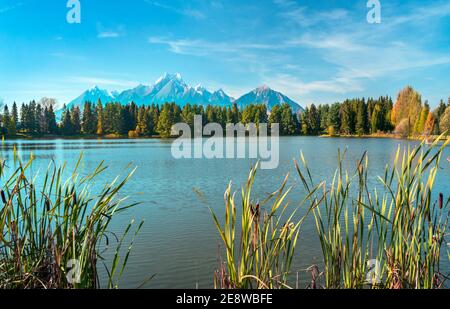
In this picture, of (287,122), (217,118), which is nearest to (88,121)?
(217,118)

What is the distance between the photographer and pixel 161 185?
16.6 metres

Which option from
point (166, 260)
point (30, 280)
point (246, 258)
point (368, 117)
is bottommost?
point (166, 260)

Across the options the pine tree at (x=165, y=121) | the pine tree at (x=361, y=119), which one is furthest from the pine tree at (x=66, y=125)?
the pine tree at (x=361, y=119)

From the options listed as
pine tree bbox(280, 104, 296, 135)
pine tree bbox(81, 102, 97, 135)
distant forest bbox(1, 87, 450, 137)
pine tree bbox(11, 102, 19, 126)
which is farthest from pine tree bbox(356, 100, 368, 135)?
pine tree bbox(11, 102, 19, 126)

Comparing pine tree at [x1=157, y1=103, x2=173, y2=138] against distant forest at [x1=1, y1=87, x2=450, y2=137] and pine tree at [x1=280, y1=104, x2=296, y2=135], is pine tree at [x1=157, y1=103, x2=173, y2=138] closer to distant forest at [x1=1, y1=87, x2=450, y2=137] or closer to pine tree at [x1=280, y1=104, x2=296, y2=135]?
distant forest at [x1=1, y1=87, x2=450, y2=137]

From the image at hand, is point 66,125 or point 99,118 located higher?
point 99,118

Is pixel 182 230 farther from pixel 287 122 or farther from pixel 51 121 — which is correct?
pixel 287 122

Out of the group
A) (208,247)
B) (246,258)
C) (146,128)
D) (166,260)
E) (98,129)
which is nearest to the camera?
(246,258)

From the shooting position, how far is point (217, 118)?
278 feet
